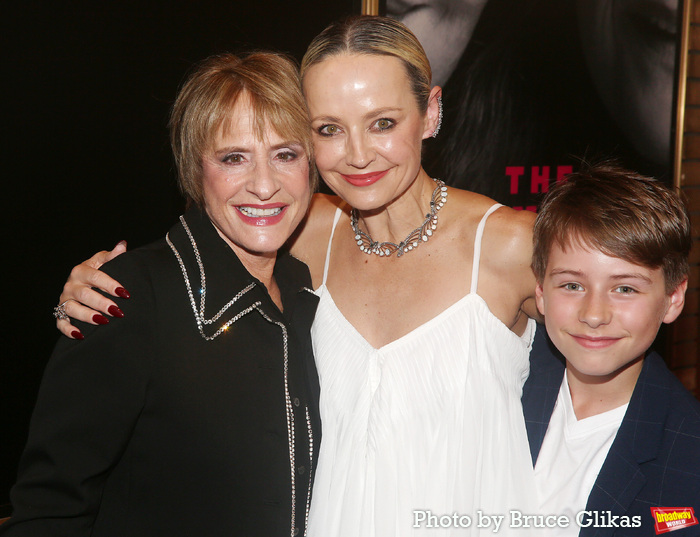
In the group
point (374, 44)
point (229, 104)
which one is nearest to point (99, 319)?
point (229, 104)

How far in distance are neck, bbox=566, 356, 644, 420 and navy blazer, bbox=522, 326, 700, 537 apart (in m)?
0.04

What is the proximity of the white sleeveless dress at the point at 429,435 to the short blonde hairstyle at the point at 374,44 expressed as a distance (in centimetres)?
51

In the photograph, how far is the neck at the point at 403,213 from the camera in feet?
6.72

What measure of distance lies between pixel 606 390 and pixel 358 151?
90cm

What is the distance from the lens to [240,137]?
163 centimetres

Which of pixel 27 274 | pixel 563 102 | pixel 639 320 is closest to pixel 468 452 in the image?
pixel 639 320

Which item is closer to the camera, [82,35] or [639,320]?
[639,320]

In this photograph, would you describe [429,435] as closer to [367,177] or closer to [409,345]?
[409,345]

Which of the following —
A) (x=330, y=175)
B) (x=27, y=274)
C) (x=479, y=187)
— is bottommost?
(x=27, y=274)

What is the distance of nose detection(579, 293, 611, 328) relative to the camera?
1.58 metres

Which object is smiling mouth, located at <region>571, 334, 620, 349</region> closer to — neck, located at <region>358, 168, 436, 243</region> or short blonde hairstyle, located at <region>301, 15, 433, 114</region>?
neck, located at <region>358, 168, 436, 243</region>

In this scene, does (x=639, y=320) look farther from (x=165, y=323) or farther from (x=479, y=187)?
(x=479, y=187)

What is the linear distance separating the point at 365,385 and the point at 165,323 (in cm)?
61

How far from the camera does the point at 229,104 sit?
5.33 feet
